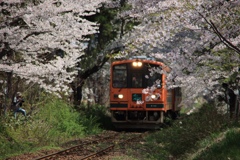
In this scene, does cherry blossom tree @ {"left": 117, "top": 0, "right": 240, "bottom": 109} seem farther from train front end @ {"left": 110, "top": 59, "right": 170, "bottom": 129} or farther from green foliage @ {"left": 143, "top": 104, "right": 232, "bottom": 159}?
train front end @ {"left": 110, "top": 59, "right": 170, "bottom": 129}

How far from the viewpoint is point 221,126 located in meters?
12.3

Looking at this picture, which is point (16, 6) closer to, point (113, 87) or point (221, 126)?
point (221, 126)

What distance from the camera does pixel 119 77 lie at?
20062 mm

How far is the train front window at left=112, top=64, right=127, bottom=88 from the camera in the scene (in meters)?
20.0

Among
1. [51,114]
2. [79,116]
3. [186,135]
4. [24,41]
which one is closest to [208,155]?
[186,135]

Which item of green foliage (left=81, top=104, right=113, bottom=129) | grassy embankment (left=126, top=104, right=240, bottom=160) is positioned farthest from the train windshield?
grassy embankment (left=126, top=104, right=240, bottom=160)

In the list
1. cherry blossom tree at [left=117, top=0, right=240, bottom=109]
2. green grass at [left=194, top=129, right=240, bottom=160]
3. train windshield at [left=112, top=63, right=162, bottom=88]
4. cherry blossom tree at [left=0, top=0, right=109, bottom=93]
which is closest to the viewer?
green grass at [left=194, top=129, right=240, bottom=160]

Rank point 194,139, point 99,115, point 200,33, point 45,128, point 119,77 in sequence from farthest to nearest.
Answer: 1. point 99,115
2. point 119,77
3. point 45,128
4. point 194,139
5. point 200,33

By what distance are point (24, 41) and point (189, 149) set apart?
187 inches

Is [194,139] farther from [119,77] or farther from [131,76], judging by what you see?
[119,77]

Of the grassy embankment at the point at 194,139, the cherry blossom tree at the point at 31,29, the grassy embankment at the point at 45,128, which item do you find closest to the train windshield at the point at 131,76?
the grassy embankment at the point at 45,128

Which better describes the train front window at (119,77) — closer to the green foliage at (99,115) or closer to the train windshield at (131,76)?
the train windshield at (131,76)

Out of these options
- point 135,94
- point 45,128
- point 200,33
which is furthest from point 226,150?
point 135,94

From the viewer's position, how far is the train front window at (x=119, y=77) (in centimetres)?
1997
